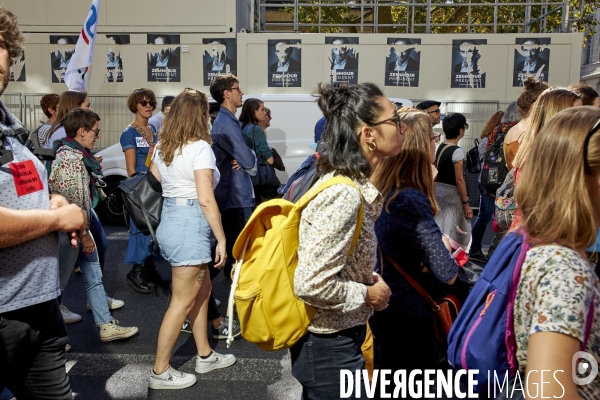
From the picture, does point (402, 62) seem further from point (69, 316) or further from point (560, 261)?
point (560, 261)

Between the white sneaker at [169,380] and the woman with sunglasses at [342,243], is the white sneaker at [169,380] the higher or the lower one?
the lower one

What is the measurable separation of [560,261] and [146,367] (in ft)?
10.9

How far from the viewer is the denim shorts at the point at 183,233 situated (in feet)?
12.2

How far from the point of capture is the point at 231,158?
5.39 m

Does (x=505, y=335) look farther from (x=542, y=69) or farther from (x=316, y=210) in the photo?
(x=542, y=69)

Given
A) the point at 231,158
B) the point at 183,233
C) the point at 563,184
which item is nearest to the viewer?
the point at 563,184

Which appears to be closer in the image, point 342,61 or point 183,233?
point 183,233

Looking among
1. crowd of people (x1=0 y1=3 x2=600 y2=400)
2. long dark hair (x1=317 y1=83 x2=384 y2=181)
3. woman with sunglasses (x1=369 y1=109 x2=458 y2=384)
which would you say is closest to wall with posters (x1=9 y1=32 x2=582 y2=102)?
crowd of people (x1=0 y1=3 x2=600 y2=400)

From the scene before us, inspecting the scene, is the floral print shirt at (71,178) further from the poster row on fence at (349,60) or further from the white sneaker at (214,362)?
the poster row on fence at (349,60)

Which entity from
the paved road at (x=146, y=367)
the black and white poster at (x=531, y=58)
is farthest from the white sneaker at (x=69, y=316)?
the black and white poster at (x=531, y=58)

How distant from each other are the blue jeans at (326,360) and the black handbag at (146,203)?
6.54 ft

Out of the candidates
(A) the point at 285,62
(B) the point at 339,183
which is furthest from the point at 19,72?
(B) the point at 339,183

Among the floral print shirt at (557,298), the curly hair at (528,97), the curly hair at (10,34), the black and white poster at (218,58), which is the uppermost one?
the black and white poster at (218,58)

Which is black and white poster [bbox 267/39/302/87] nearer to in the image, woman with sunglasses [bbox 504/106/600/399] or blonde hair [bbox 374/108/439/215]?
blonde hair [bbox 374/108/439/215]
